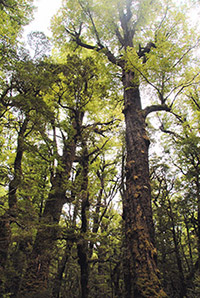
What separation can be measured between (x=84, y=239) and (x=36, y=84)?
407 centimetres

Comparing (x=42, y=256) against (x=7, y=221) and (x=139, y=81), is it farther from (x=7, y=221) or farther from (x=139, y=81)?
(x=139, y=81)

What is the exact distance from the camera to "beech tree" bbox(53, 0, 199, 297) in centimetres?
254

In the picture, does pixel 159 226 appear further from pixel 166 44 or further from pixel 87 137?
pixel 166 44

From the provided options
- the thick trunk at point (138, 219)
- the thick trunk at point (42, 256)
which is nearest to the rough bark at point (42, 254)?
the thick trunk at point (42, 256)

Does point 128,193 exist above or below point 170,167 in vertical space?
below

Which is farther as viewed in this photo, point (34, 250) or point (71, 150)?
point (71, 150)

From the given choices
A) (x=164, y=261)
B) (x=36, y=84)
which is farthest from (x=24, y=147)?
(x=164, y=261)

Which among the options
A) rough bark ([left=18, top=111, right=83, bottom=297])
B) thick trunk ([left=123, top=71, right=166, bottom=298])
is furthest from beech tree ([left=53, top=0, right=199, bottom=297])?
rough bark ([left=18, top=111, right=83, bottom=297])

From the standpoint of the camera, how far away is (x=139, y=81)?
14.6 ft

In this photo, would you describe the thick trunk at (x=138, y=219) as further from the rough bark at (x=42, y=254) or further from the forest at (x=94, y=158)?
the rough bark at (x=42, y=254)

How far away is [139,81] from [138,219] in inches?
130

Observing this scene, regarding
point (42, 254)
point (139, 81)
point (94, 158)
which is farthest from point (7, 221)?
point (139, 81)

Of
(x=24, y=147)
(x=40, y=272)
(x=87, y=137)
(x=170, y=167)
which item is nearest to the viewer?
(x=87, y=137)

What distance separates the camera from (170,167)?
8570 mm
